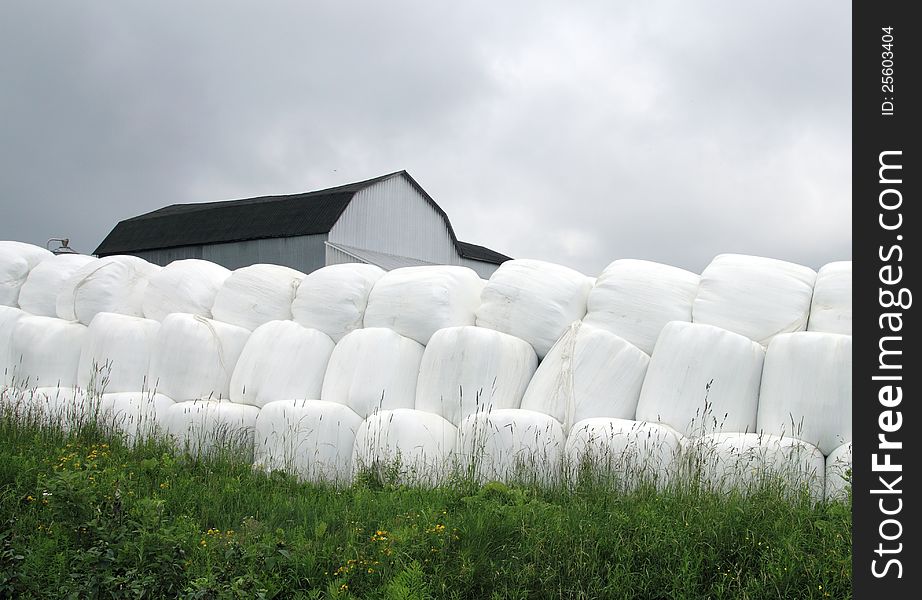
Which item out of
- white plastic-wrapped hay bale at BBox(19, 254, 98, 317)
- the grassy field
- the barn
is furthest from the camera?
the barn

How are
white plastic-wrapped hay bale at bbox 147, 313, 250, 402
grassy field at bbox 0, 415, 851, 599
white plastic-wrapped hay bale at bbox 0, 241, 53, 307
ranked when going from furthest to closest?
white plastic-wrapped hay bale at bbox 0, 241, 53, 307, white plastic-wrapped hay bale at bbox 147, 313, 250, 402, grassy field at bbox 0, 415, 851, 599

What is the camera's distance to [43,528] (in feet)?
12.3

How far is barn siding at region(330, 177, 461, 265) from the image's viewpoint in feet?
55.3

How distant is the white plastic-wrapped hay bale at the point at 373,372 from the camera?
548cm

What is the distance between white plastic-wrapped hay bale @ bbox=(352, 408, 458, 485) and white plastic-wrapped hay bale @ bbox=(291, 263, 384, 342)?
957 mm

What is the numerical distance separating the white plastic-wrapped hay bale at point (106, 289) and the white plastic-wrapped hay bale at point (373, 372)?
7.20ft

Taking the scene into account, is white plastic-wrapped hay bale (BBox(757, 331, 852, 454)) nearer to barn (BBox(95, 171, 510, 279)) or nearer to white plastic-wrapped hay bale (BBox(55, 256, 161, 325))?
white plastic-wrapped hay bale (BBox(55, 256, 161, 325))

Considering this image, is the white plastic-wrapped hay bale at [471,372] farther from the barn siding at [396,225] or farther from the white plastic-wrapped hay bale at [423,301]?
the barn siding at [396,225]

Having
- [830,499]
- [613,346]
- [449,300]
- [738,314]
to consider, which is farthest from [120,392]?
[830,499]

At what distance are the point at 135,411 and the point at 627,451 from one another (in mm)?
3429

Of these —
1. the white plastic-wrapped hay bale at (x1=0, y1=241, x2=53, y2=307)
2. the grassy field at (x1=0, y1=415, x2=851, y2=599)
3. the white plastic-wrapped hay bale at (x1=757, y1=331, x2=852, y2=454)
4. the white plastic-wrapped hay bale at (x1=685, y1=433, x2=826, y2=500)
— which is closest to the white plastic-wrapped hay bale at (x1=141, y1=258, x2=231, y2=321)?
the white plastic-wrapped hay bale at (x1=0, y1=241, x2=53, y2=307)

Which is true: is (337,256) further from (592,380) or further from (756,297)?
(756,297)

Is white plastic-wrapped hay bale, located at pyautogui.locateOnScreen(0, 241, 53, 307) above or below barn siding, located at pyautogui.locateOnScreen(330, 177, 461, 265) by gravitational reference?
below
